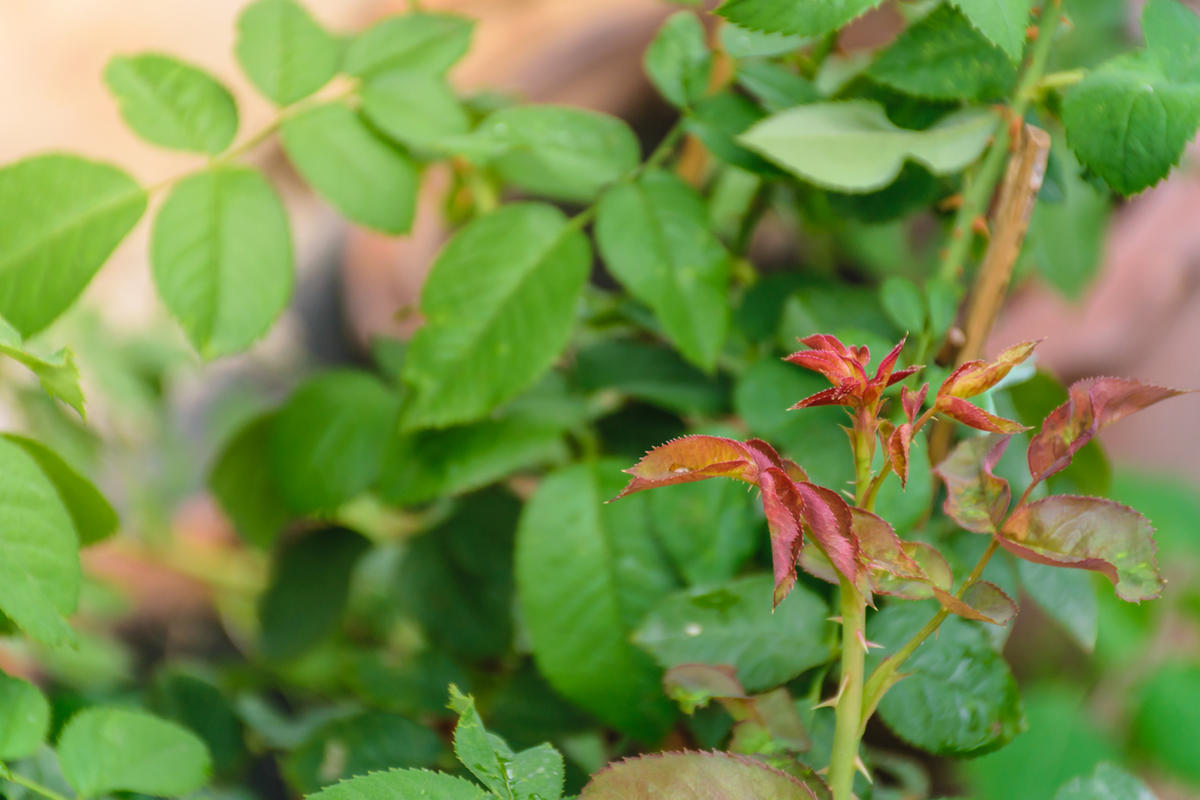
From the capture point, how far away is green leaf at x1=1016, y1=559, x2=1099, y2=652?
1.25ft

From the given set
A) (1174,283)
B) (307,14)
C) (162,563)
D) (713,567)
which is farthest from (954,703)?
(162,563)

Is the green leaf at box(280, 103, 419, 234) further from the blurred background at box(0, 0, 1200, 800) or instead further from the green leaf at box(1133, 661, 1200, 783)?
the green leaf at box(1133, 661, 1200, 783)

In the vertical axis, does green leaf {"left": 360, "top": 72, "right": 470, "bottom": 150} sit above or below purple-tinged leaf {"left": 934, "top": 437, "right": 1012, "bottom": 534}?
above

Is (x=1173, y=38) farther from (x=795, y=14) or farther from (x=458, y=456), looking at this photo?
(x=458, y=456)

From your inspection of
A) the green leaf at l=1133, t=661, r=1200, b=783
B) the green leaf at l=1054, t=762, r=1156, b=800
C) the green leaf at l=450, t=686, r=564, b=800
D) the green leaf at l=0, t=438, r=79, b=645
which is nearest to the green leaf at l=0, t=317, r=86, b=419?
the green leaf at l=0, t=438, r=79, b=645

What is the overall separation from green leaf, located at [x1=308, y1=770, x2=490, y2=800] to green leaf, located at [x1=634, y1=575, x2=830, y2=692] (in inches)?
4.3

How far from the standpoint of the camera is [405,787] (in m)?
0.28

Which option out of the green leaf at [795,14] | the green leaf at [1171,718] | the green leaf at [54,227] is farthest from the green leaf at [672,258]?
the green leaf at [1171,718]

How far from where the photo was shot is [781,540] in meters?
0.25

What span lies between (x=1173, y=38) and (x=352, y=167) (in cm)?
37

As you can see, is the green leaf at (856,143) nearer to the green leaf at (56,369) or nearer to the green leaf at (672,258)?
the green leaf at (672,258)

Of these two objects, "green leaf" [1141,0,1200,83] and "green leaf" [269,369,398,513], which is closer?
"green leaf" [1141,0,1200,83]

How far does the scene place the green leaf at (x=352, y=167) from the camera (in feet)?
1.55

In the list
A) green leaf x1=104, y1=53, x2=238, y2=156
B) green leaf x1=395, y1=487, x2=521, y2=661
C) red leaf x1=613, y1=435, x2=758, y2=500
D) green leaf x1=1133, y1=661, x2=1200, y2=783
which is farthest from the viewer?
green leaf x1=1133, y1=661, x2=1200, y2=783
